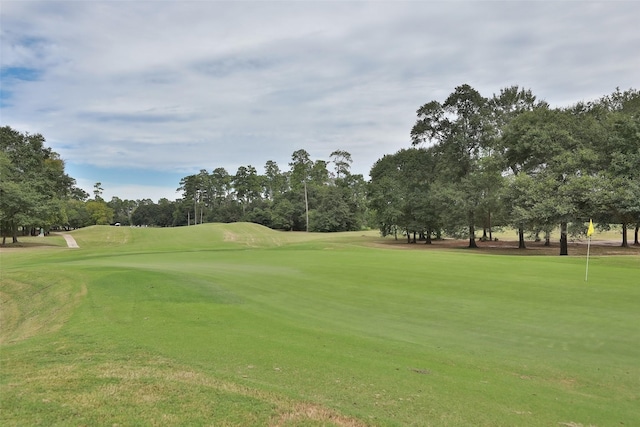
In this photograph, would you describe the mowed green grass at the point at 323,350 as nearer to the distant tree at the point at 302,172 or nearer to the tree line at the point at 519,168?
the tree line at the point at 519,168

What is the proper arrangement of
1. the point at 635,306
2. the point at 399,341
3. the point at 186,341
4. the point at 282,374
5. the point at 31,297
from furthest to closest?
the point at 31,297
the point at 635,306
the point at 399,341
the point at 186,341
the point at 282,374

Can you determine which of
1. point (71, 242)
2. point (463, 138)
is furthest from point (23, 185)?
point (463, 138)

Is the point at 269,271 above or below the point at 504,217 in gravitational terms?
below

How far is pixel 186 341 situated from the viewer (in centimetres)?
773

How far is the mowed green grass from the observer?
478 cm

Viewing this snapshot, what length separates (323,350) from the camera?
24.2 feet

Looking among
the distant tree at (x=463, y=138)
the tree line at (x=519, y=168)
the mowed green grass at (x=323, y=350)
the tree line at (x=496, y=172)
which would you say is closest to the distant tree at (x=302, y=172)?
the tree line at (x=496, y=172)

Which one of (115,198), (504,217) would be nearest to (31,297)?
(504,217)

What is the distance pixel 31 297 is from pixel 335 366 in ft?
44.7

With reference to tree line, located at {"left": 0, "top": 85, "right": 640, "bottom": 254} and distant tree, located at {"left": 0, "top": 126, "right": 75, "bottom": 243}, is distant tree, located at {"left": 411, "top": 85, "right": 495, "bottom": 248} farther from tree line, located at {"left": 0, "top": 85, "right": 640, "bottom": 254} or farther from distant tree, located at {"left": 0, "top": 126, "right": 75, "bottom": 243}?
distant tree, located at {"left": 0, "top": 126, "right": 75, "bottom": 243}

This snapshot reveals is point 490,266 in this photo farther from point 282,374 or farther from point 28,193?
Answer: point 28,193

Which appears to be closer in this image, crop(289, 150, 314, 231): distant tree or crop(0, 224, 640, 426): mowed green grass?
crop(0, 224, 640, 426): mowed green grass

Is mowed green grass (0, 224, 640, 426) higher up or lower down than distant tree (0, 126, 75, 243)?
lower down

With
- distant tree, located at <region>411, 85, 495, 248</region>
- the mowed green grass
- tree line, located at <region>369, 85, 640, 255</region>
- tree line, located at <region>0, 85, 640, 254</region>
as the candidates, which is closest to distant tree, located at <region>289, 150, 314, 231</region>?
tree line, located at <region>0, 85, 640, 254</region>
